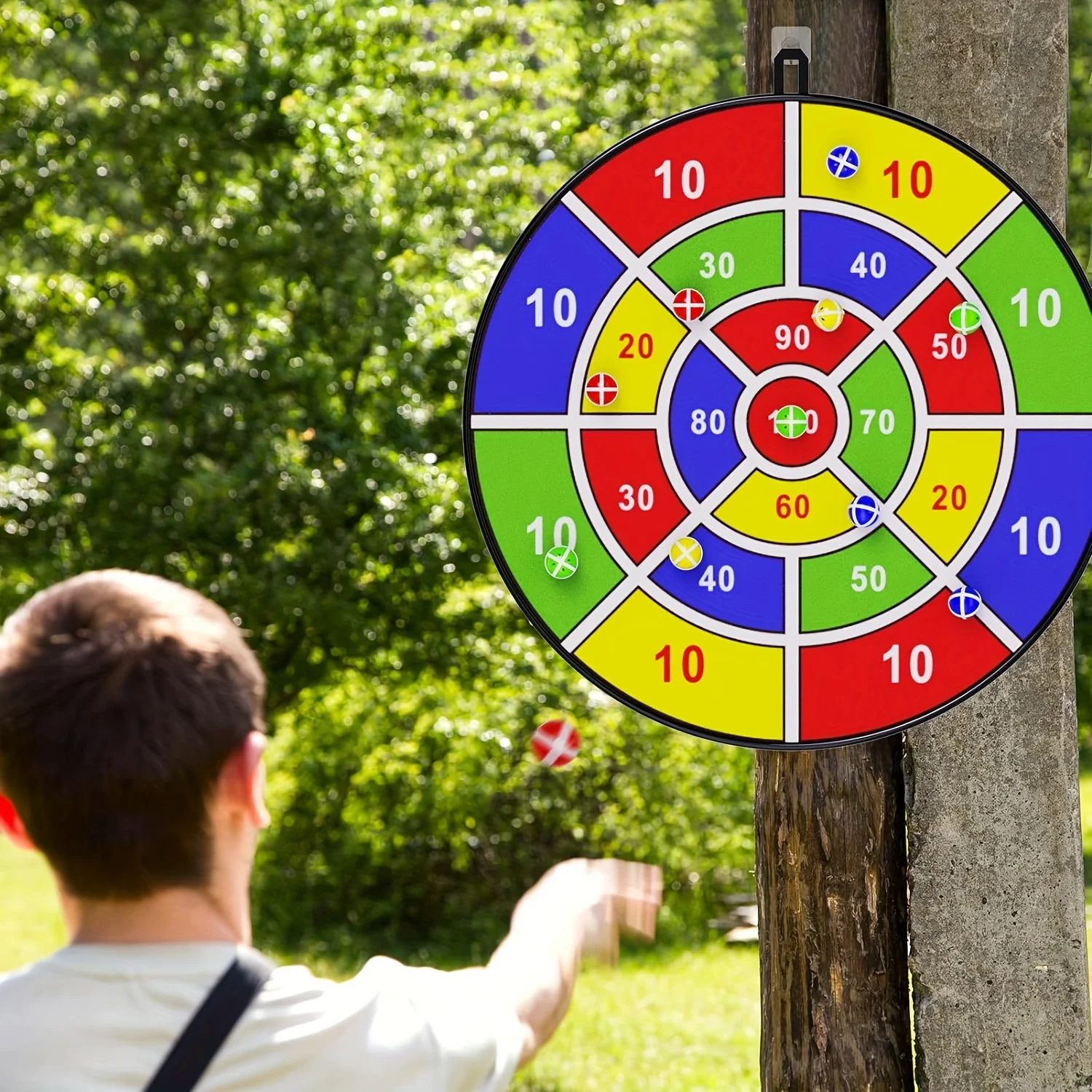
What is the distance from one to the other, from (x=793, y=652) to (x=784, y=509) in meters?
0.23

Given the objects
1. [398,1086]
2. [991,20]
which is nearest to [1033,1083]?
[398,1086]

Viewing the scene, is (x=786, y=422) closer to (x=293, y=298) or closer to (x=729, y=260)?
(x=729, y=260)

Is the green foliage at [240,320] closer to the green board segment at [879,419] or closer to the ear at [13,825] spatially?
the green board segment at [879,419]

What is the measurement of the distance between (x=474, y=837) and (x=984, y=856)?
546 centimetres

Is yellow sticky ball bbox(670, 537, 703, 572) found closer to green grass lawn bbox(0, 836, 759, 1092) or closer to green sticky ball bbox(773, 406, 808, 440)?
green sticky ball bbox(773, 406, 808, 440)

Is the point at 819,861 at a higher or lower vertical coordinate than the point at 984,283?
lower

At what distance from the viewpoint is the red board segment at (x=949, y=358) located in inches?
89.4

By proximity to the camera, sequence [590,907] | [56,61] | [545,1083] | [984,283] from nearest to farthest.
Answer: [590,907] → [984,283] → [545,1083] → [56,61]

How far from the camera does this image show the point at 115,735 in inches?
45.3

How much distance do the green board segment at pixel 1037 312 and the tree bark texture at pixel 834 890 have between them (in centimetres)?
46

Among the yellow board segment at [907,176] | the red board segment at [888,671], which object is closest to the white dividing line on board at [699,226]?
the yellow board segment at [907,176]

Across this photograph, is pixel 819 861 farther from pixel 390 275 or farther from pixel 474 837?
pixel 474 837

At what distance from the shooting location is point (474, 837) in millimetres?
7730

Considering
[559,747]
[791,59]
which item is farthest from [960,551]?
[791,59]
